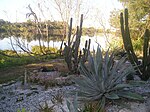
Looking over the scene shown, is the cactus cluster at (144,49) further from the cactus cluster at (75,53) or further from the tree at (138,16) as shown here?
the tree at (138,16)

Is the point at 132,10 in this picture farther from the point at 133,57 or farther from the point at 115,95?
the point at 115,95

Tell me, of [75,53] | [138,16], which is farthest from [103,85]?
[138,16]

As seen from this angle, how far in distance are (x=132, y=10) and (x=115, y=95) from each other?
13.5 m

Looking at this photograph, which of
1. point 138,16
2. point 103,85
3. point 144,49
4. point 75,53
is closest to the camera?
point 103,85

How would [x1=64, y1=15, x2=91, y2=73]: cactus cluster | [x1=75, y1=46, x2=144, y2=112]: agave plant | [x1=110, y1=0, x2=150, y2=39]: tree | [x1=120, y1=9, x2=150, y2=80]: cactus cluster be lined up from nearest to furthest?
[x1=75, y1=46, x2=144, y2=112]: agave plant < [x1=120, y1=9, x2=150, y2=80]: cactus cluster < [x1=64, y1=15, x2=91, y2=73]: cactus cluster < [x1=110, y1=0, x2=150, y2=39]: tree

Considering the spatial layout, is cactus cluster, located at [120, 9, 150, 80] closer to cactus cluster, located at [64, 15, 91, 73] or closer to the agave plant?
the agave plant

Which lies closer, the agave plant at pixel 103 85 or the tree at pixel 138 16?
the agave plant at pixel 103 85

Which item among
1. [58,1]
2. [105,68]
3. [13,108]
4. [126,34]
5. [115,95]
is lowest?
[13,108]

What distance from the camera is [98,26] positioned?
69.2ft

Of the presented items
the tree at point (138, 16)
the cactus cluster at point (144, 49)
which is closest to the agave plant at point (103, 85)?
the cactus cluster at point (144, 49)

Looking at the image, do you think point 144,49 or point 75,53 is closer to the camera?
point 144,49

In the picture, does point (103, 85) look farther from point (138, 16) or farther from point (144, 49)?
point (138, 16)

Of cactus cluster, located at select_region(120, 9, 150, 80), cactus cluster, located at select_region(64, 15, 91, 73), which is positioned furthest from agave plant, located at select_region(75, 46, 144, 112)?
cactus cluster, located at select_region(64, 15, 91, 73)

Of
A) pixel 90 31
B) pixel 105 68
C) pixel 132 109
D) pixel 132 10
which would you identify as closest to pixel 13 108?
pixel 105 68
